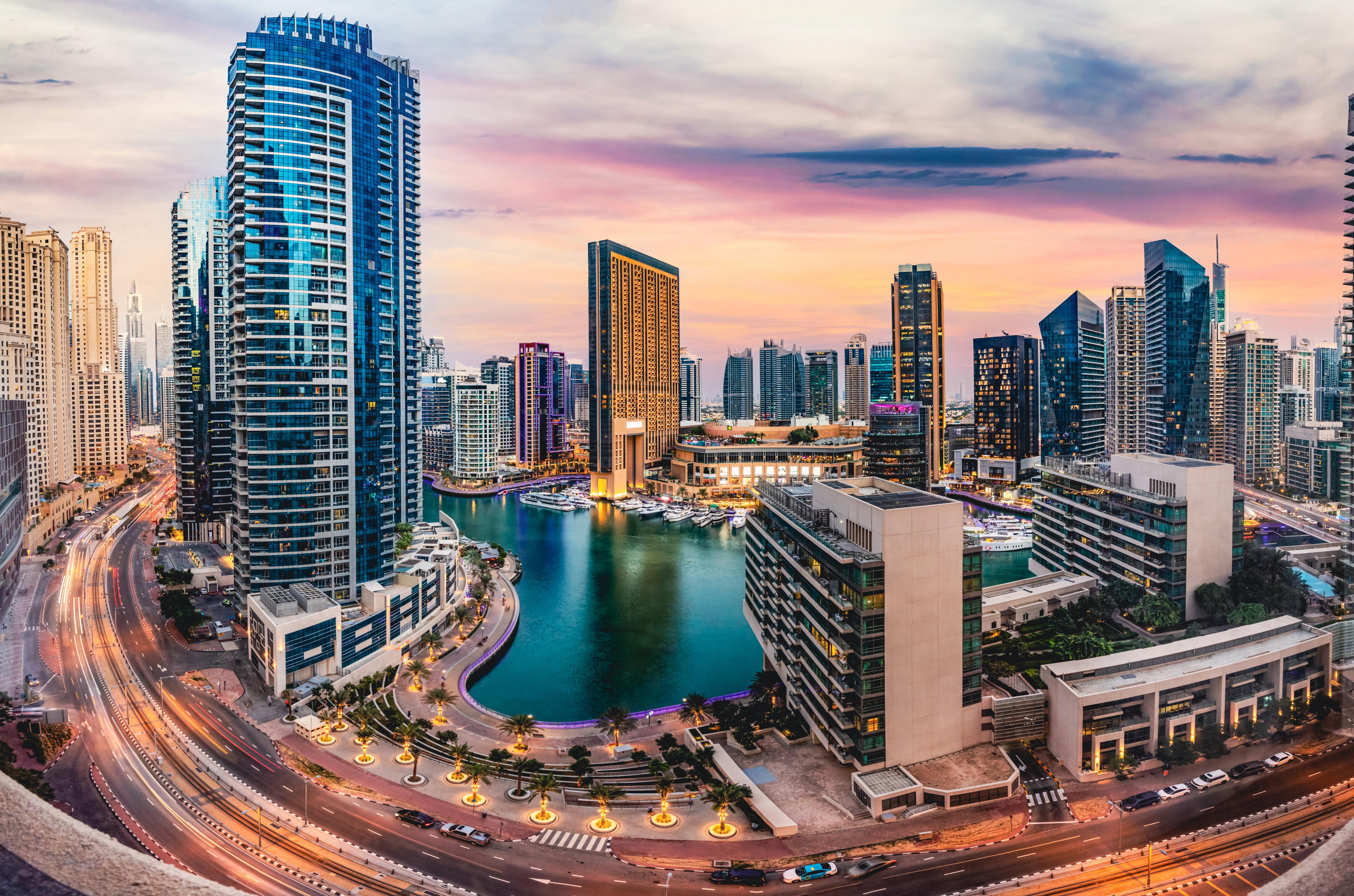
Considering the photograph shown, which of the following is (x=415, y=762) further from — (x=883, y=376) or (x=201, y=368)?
(x=883, y=376)

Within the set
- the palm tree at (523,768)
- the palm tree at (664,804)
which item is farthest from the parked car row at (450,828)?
the palm tree at (664,804)

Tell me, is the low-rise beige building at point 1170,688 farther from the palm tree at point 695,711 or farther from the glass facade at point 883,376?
the glass facade at point 883,376

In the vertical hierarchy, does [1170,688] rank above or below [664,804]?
above

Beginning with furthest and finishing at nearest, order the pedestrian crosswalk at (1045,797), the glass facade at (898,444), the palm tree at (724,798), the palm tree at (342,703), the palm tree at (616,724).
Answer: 1. the glass facade at (898,444)
2. the palm tree at (342,703)
3. the palm tree at (616,724)
4. the pedestrian crosswalk at (1045,797)
5. the palm tree at (724,798)

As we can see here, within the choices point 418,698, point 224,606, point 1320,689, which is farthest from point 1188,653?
point 224,606

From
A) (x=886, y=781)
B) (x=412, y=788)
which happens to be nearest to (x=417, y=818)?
(x=412, y=788)

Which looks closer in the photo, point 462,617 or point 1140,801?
point 1140,801

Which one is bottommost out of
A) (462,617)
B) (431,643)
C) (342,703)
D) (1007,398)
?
(431,643)

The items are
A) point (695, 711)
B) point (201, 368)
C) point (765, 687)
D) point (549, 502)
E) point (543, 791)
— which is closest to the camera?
point (543, 791)
